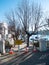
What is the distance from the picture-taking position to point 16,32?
115 feet

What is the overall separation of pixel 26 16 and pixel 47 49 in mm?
8235

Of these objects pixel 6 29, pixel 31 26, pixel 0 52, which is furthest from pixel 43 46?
pixel 6 29

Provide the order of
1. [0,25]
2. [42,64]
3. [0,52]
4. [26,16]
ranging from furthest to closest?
[0,25], [26,16], [0,52], [42,64]

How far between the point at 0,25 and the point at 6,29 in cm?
181

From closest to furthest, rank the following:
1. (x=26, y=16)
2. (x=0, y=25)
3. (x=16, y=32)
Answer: (x=26, y=16) < (x=16, y=32) < (x=0, y=25)

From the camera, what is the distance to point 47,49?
18.6 meters

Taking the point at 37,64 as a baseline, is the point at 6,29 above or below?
above

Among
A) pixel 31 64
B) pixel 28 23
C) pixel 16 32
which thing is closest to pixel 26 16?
pixel 28 23

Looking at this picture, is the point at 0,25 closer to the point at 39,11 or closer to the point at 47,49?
the point at 39,11

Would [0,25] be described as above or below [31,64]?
above

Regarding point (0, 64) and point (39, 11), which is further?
point (39, 11)

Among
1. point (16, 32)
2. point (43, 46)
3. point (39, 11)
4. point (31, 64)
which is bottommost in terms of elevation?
point (31, 64)

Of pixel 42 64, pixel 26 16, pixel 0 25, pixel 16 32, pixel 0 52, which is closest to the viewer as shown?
pixel 42 64

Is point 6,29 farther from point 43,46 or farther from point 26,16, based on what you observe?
point 43,46
